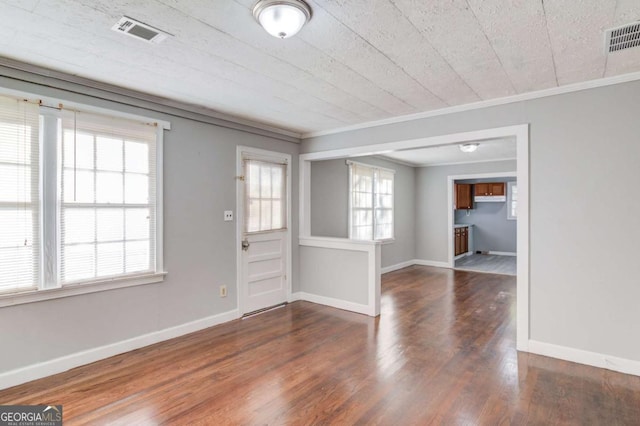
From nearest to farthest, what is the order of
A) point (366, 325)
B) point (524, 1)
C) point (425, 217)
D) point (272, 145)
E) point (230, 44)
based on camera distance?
point (524, 1) → point (230, 44) → point (366, 325) → point (272, 145) → point (425, 217)

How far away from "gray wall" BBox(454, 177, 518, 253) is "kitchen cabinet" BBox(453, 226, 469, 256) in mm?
764


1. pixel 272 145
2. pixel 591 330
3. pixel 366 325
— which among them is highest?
pixel 272 145

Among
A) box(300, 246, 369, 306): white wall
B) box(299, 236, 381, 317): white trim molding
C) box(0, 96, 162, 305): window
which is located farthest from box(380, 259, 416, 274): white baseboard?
box(0, 96, 162, 305): window

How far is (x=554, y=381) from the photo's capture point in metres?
2.58

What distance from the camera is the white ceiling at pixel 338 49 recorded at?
1814 millimetres

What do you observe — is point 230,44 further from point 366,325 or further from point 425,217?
point 425,217

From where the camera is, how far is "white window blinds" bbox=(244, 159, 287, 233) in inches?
167

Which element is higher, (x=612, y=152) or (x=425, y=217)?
(x=612, y=152)

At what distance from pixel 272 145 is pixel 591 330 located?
3.91 metres

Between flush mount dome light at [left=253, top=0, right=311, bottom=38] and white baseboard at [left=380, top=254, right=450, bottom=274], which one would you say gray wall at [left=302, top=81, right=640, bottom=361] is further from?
white baseboard at [left=380, top=254, right=450, bottom=274]

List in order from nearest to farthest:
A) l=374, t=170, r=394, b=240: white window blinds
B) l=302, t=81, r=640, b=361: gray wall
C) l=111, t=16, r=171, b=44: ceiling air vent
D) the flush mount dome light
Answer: the flush mount dome light
l=111, t=16, r=171, b=44: ceiling air vent
l=302, t=81, r=640, b=361: gray wall
l=374, t=170, r=394, b=240: white window blinds

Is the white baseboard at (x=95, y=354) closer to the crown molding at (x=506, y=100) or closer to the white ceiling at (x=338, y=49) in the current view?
the white ceiling at (x=338, y=49)

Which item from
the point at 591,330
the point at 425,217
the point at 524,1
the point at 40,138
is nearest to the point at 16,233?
→ the point at 40,138

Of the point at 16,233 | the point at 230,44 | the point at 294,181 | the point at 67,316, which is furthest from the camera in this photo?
the point at 294,181
